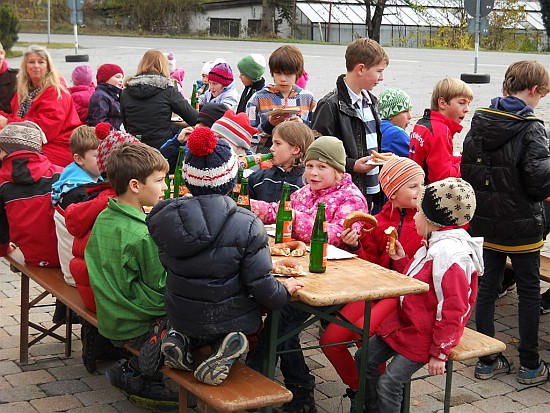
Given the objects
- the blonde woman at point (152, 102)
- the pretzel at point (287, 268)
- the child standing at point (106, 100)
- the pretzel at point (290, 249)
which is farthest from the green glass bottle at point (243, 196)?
the child standing at point (106, 100)

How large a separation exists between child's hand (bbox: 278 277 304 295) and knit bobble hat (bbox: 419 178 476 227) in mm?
755

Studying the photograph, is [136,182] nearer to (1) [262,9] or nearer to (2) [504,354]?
(2) [504,354]

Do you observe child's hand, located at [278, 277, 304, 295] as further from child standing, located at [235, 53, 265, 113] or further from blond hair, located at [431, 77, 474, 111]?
child standing, located at [235, 53, 265, 113]

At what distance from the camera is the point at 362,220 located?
510 cm

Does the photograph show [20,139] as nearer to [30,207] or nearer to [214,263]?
[30,207]

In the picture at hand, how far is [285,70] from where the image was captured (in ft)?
25.2

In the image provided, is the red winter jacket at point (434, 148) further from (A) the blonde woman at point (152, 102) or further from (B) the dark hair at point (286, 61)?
(A) the blonde woman at point (152, 102)

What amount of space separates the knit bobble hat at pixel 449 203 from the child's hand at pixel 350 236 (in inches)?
24.3

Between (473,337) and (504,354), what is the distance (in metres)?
1.46

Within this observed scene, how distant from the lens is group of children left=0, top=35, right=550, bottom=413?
4207 mm

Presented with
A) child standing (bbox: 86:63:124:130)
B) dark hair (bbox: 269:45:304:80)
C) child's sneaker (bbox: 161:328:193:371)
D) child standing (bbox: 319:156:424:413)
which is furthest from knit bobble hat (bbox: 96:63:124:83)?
child's sneaker (bbox: 161:328:193:371)

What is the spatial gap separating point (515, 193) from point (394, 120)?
191 centimetres

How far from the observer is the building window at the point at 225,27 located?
50.6 m

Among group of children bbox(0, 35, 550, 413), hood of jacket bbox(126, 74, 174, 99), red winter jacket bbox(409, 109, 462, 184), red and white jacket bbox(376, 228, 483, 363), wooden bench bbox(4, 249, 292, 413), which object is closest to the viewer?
wooden bench bbox(4, 249, 292, 413)
